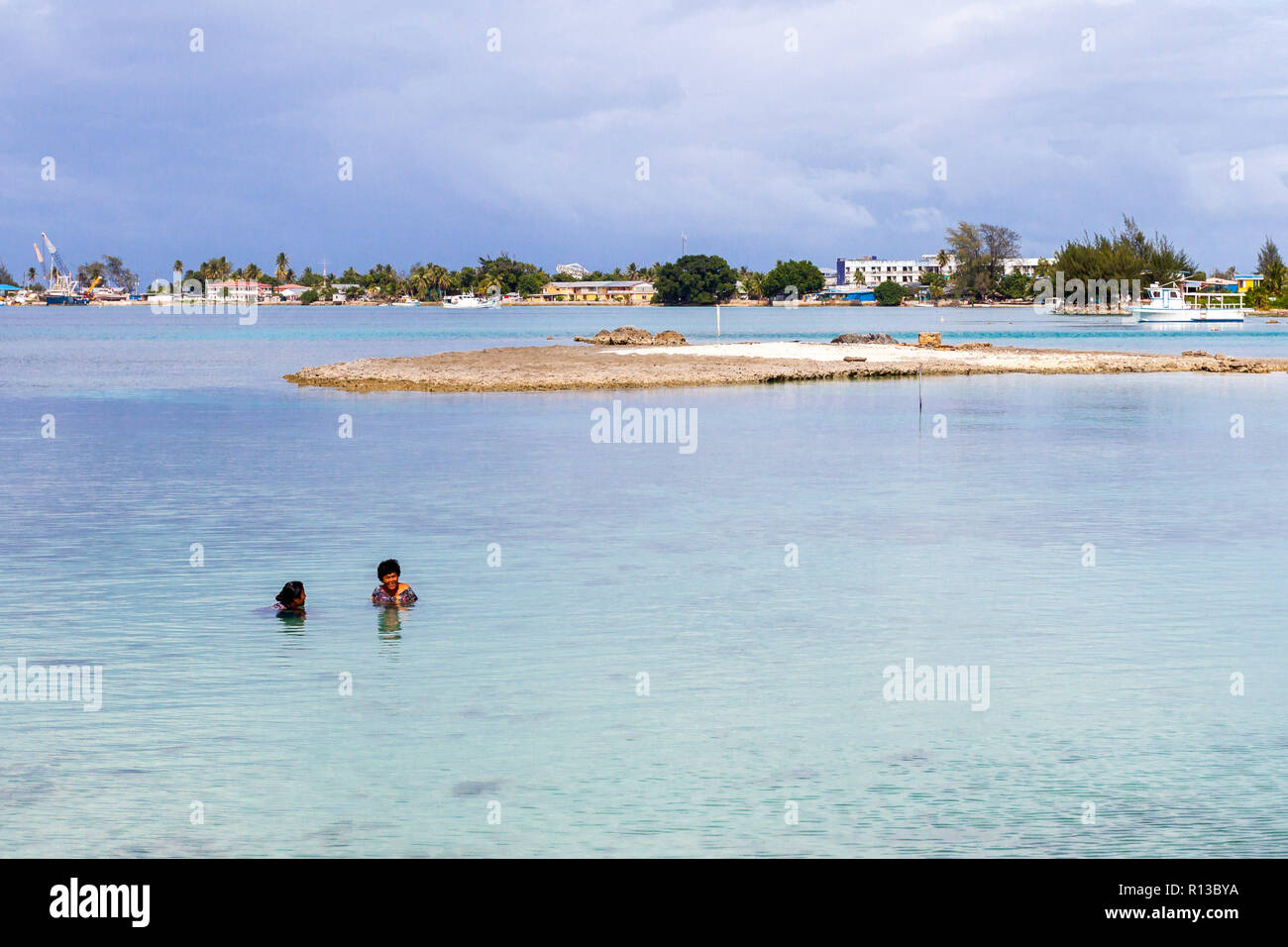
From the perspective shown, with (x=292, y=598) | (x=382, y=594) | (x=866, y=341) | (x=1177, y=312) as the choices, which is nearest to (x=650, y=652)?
(x=382, y=594)

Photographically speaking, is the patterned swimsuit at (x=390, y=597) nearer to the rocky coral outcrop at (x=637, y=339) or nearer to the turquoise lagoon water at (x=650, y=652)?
the turquoise lagoon water at (x=650, y=652)

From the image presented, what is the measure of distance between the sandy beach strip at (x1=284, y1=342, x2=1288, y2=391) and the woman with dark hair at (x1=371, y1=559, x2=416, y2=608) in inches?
1595

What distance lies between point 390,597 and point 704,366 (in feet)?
166

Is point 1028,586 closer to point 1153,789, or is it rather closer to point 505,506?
point 1153,789

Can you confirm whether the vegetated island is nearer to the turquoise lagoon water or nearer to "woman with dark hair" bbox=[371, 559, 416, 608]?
the turquoise lagoon water

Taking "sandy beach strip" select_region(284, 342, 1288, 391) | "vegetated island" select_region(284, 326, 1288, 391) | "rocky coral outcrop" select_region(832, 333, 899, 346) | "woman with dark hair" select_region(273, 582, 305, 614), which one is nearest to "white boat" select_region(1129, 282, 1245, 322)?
"rocky coral outcrop" select_region(832, 333, 899, 346)

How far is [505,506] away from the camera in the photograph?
2658 centimetres

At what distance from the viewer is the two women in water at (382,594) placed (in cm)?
1691

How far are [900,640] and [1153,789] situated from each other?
5.09 m

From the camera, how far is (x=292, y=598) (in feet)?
55.4

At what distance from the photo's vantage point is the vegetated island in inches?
2352

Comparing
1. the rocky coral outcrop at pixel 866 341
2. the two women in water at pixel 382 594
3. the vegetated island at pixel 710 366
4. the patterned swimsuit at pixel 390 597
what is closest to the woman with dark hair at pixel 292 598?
the two women in water at pixel 382 594

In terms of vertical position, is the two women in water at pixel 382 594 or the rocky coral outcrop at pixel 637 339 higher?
the rocky coral outcrop at pixel 637 339
